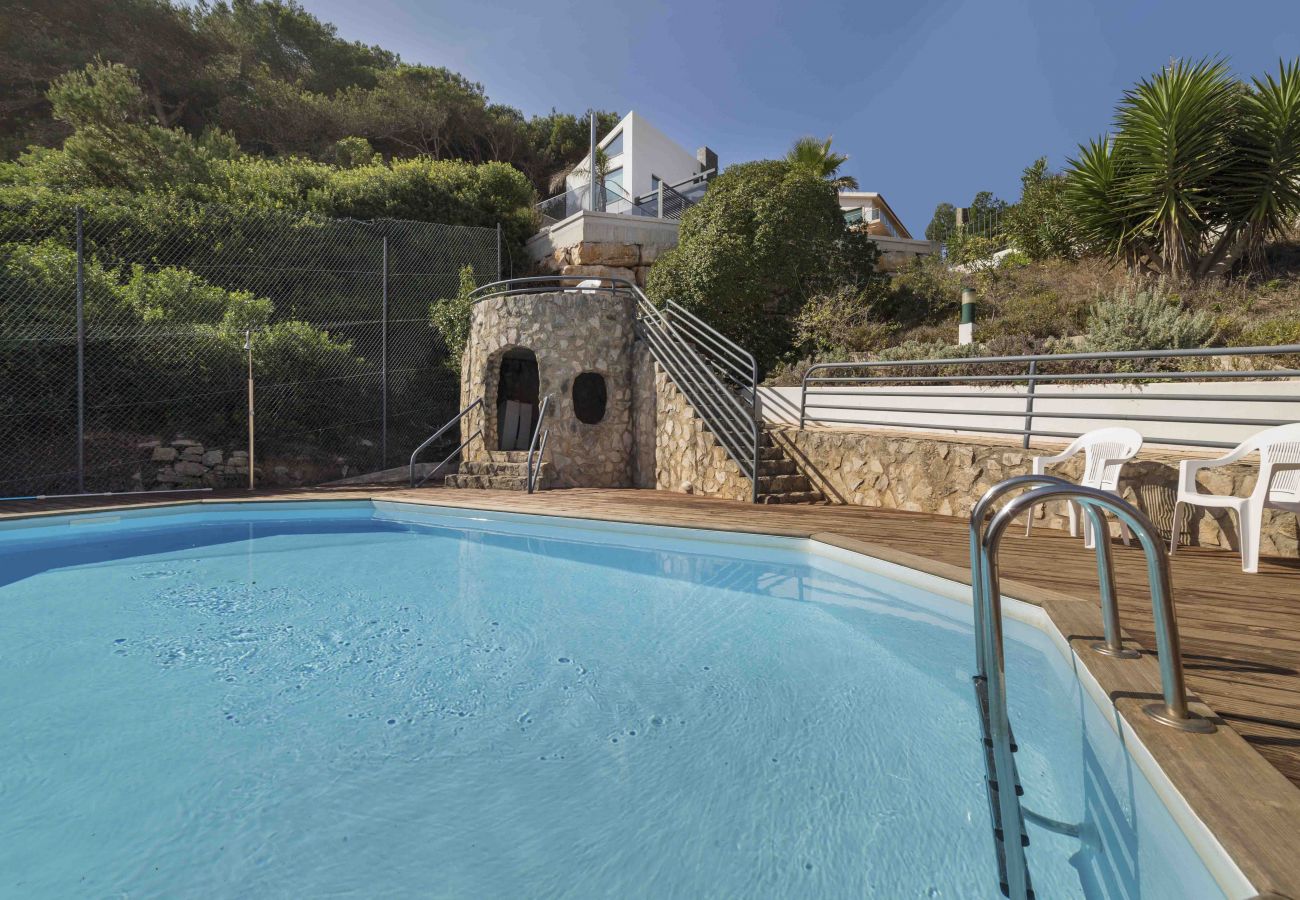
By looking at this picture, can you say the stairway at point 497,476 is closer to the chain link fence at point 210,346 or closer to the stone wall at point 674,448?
the stone wall at point 674,448

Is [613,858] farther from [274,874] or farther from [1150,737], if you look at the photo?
[1150,737]

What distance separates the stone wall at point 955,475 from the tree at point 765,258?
4209mm

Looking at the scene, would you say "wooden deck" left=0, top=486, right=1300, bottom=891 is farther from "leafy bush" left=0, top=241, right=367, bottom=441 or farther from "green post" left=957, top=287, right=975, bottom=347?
"green post" left=957, top=287, right=975, bottom=347

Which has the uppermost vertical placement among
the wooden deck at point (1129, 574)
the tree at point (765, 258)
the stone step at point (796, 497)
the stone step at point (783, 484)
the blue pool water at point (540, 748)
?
the tree at point (765, 258)

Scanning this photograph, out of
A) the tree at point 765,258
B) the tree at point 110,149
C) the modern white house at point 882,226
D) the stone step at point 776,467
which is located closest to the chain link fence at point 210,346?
the tree at point 110,149

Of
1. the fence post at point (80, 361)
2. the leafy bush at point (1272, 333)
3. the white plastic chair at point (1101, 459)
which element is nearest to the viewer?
the white plastic chair at point (1101, 459)

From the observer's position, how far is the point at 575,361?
31.6ft

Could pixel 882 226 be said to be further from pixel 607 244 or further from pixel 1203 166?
pixel 1203 166

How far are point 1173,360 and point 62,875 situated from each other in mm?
8838

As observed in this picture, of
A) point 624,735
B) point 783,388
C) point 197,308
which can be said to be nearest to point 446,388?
point 197,308

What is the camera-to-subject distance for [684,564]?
18.4 ft

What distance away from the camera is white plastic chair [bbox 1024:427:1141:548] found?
4531 mm

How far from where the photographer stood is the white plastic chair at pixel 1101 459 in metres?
4.53

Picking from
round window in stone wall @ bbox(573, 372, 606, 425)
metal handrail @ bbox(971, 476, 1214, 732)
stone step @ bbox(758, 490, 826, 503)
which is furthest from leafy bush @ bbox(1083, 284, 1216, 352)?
round window in stone wall @ bbox(573, 372, 606, 425)
